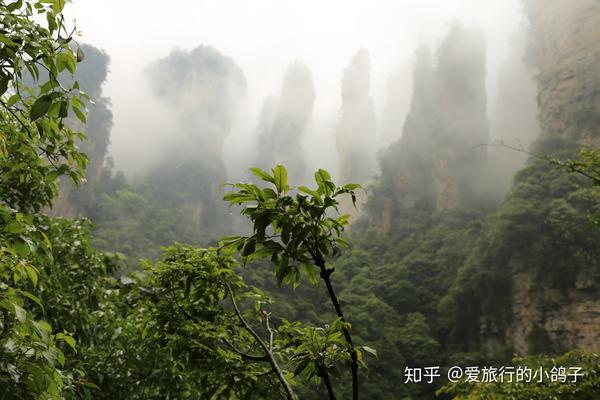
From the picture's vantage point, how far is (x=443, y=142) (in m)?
38.9

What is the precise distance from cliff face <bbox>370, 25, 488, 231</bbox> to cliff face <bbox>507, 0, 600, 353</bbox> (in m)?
8.75

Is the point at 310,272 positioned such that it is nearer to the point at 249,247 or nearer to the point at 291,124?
the point at 249,247

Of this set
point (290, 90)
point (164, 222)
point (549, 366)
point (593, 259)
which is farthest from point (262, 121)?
point (549, 366)

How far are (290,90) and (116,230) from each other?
37.4 meters

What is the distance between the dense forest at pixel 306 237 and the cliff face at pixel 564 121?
97mm

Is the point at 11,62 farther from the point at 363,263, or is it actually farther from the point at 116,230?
the point at 116,230

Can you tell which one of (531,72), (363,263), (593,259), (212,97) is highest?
(212,97)

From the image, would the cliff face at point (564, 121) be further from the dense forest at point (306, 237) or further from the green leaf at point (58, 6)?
the green leaf at point (58, 6)

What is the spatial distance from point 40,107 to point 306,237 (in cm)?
87

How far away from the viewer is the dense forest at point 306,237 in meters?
1.35

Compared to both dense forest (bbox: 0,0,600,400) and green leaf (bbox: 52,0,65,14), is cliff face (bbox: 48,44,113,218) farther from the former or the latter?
green leaf (bbox: 52,0,65,14)

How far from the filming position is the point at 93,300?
378 cm

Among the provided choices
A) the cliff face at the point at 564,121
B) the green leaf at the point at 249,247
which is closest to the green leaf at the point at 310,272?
the green leaf at the point at 249,247

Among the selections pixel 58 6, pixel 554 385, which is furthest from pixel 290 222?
pixel 554 385
